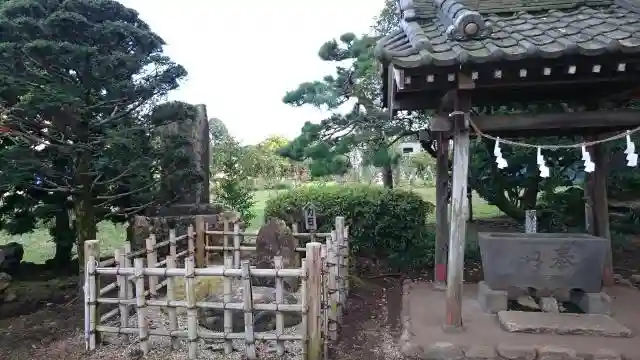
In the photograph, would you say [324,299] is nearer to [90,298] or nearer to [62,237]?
[90,298]

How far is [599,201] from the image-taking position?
6270 millimetres

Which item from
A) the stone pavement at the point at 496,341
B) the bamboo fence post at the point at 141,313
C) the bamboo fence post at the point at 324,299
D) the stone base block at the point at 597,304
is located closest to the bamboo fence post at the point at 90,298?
the bamboo fence post at the point at 141,313

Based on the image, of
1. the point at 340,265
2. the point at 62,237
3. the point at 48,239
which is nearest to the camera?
the point at 340,265

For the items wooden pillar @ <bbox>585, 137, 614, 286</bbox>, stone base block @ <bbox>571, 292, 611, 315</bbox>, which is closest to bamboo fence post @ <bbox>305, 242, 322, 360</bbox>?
stone base block @ <bbox>571, 292, 611, 315</bbox>

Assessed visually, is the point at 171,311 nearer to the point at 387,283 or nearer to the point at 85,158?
the point at 85,158

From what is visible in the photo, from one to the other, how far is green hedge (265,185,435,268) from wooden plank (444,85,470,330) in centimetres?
301

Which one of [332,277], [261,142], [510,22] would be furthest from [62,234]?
[261,142]

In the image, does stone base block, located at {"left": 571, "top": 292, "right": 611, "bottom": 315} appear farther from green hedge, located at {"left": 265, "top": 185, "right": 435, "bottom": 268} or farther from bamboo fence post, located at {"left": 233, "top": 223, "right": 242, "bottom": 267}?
bamboo fence post, located at {"left": 233, "top": 223, "right": 242, "bottom": 267}

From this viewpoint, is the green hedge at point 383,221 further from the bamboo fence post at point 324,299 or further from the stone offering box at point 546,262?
the bamboo fence post at point 324,299

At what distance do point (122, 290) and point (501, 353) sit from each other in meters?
4.01

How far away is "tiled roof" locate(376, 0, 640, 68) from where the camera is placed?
12.3ft

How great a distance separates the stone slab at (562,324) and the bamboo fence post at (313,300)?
2.11m

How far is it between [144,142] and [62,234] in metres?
1.98

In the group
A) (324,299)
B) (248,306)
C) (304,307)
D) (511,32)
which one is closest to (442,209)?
(324,299)
